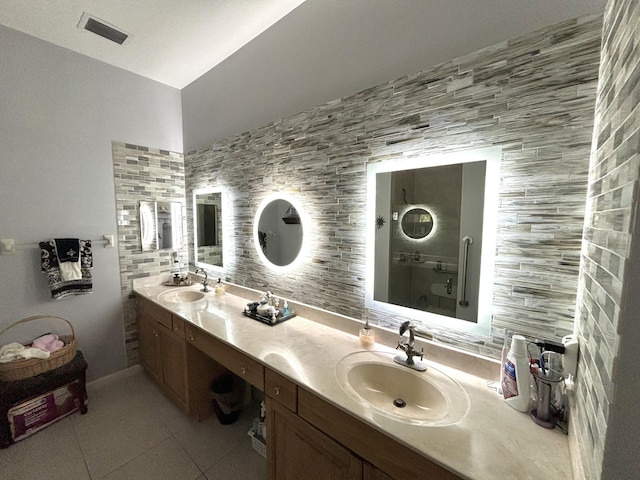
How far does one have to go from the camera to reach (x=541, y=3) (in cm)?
91

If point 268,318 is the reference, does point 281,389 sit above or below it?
below

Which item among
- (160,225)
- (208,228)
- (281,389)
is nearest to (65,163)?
(160,225)

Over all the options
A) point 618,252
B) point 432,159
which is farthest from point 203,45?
point 618,252

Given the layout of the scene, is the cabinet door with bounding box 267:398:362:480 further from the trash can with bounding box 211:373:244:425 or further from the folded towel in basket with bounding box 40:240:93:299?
the folded towel in basket with bounding box 40:240:93:299

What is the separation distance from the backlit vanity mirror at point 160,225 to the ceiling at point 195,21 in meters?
1.25

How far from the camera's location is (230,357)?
4.62ft

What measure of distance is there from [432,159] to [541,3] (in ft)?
2.02

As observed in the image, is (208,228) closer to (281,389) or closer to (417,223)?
(281,389)

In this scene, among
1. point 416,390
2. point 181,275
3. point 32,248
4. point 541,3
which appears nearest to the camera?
point 541,3

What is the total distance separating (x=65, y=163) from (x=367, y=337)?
2.64 m

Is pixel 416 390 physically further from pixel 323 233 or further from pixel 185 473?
pixel 185 473

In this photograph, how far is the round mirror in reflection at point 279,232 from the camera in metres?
1.78

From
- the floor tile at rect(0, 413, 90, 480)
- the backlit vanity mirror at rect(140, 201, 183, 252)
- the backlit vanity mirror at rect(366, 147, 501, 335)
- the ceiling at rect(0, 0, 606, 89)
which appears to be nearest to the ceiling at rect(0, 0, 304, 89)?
the ceiling at rect(0, 0, 606, 89)

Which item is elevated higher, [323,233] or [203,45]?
[203,45]
